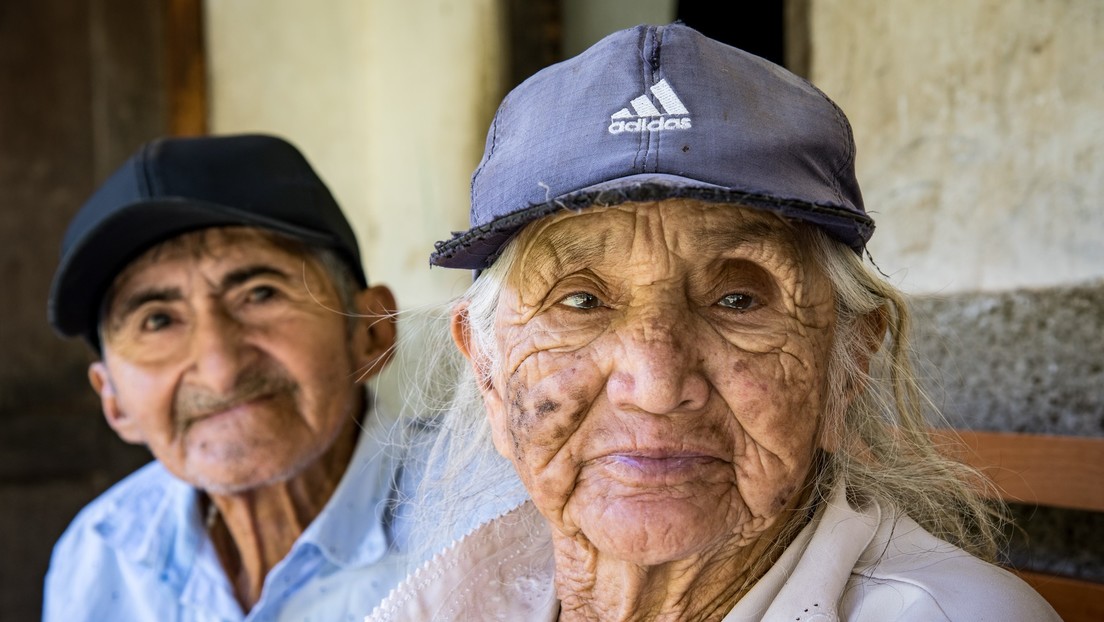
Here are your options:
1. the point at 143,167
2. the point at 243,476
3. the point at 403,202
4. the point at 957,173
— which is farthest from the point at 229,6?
the point at 957,173

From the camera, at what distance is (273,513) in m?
2.33

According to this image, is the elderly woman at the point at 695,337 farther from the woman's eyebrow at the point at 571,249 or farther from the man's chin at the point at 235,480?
the man's chin at the point at 235,480

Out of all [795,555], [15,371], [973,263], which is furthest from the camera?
[15,371]

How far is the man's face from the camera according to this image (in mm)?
2195

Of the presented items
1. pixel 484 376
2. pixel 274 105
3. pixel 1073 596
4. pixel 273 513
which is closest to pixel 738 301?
pixel 484 376

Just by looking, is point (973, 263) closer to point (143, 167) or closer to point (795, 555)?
point (795, 555)

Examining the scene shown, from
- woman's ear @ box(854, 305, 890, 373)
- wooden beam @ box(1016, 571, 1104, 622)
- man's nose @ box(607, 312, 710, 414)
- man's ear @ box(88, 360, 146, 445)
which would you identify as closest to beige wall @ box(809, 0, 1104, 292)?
wooden beam @ box(1016, 571, 1104, 622)

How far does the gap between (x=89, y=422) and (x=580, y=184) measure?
3.29m

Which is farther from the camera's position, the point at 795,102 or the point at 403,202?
the point at 403,202

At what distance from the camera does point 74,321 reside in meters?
2.36

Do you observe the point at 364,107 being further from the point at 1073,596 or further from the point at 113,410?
the point at 1073,596

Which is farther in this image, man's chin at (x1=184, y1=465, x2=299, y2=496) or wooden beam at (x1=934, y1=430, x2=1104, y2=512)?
man's chin at (x1=184, y1=465, x2=299, y2=496)

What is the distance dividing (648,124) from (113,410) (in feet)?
5.78

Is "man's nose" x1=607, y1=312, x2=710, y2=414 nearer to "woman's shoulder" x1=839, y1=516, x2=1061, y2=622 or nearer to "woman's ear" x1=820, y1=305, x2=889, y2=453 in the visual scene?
"woman's ear" x1=820, y1=305, x2=889, y2=453
